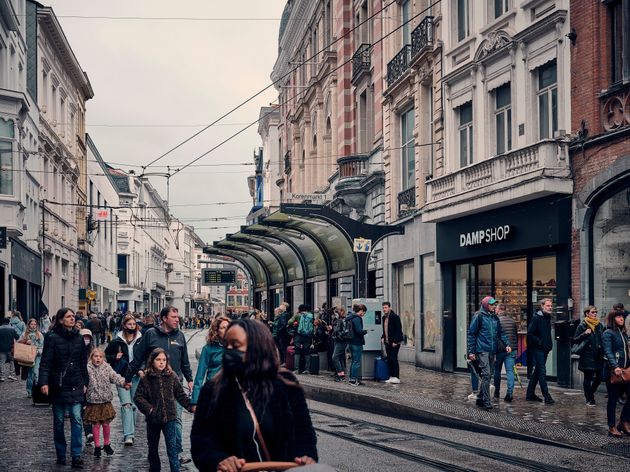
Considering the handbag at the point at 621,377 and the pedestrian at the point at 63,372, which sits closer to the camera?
the pedestrian at the point at 63,372

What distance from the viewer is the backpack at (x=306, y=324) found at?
83.4 ft

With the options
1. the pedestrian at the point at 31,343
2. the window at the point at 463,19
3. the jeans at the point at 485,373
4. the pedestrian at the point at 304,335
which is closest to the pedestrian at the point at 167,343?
the jeans at the point at 485,373

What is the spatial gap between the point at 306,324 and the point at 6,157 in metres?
14.2

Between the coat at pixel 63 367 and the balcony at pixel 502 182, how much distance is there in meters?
10.9

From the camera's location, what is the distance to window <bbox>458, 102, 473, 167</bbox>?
24.8 m

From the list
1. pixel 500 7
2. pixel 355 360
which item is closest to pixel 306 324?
pixel 355 360

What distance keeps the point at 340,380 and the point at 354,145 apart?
16193mm

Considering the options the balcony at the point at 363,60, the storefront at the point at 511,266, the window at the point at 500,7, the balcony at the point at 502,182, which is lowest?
the storefront at the point at 511,266

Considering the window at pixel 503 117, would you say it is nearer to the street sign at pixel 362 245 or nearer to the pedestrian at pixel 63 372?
the street sign at pixel 362 245

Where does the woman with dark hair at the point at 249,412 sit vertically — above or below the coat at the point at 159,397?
above

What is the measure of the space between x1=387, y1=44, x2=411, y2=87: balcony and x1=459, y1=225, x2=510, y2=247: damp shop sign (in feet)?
21.4

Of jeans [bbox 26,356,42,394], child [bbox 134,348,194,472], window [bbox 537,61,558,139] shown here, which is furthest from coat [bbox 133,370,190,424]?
window [bbox 537,61,558,139]

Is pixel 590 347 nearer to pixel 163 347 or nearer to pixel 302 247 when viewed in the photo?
pixel 163 347

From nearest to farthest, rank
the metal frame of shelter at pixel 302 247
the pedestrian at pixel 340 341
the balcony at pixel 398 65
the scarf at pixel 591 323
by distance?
the scarf at pixel 591 323 < the pedestrian at pixel 340 341 < the metal frame of shelter at pixel 302 247 < the balcony at pixel 398 65
